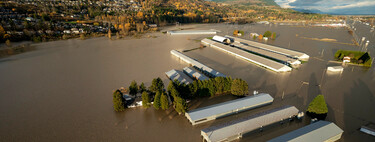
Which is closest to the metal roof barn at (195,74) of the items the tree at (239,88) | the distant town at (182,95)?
the distant town at (182,95)

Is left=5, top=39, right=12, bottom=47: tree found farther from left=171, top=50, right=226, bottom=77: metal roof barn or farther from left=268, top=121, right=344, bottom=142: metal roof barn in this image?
left=268, top=121, right=344, bottom=142: metal roof barn

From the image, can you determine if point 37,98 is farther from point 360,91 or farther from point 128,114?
point 360,91

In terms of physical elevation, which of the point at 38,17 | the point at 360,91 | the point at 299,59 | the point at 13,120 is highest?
the point at 38,17

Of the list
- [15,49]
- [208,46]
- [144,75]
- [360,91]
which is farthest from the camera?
[208,46]

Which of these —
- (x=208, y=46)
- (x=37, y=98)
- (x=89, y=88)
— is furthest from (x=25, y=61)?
(x=208, y=46)

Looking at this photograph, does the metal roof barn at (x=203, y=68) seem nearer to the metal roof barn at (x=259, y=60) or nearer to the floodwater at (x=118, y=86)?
the floodwater at (x=118, y=86)

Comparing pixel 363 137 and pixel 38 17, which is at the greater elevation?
pixel 38 17

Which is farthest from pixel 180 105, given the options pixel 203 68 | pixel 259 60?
pixel 259 60
